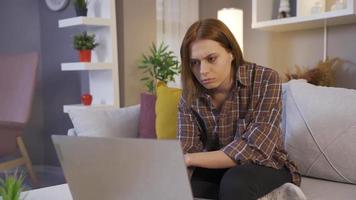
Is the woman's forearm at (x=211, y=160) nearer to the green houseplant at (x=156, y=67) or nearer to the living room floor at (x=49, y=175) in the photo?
the green houseplant at (x=156, y=67)

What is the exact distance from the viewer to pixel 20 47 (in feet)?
10.2

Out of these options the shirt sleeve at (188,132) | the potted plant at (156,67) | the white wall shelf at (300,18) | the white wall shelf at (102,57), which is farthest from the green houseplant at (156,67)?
the shirt sleeve at (188,132)

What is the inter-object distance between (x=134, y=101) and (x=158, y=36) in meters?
0.67

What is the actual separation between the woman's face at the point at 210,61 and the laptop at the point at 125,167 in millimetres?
492

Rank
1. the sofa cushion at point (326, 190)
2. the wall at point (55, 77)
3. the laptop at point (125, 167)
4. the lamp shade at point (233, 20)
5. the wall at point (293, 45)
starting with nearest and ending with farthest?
the laptop at point (125, 167) → the sofa cushion at point (326, 190) → the wall at point (293, 45) → the lamp shade at point (233, 20) → the wall at point (55, 77)

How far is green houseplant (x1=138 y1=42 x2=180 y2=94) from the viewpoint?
2.76 m

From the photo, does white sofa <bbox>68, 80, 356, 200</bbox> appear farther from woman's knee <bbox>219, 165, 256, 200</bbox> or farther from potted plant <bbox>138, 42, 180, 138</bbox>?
potted plant <bbox>138, 42, 180, 138</bbox>

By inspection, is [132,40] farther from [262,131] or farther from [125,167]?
[125,167]

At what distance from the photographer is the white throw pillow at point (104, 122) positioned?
1662 millimetres

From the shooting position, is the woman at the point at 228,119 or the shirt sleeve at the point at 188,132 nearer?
the woman at the point at 228,119

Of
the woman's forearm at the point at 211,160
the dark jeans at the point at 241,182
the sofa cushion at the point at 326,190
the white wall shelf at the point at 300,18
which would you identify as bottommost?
the sofa cushion at the point at 326,190

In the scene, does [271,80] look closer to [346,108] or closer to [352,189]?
[346,108]

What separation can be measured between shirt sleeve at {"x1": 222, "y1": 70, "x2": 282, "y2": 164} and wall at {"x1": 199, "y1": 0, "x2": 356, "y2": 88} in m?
1.46

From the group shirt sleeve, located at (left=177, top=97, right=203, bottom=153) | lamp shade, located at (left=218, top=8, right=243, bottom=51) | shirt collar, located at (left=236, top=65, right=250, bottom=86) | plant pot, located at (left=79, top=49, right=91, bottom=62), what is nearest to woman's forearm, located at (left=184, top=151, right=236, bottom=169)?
shirt sleeve, located at (left=177, top=97, right=203, bottom=153)
